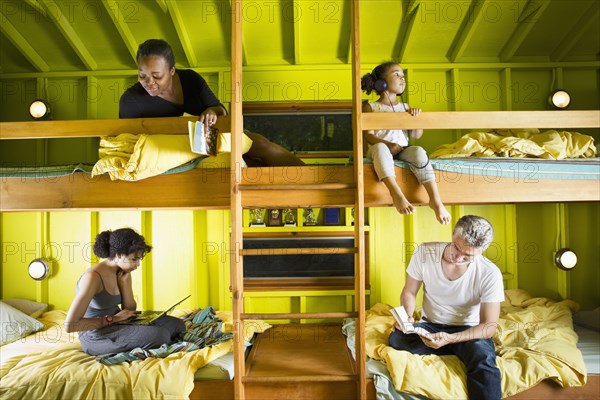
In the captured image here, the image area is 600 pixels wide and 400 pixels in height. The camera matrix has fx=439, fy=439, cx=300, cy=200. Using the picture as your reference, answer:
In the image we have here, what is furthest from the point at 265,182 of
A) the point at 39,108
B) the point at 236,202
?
the point at 39,108

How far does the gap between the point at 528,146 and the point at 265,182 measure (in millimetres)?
1542

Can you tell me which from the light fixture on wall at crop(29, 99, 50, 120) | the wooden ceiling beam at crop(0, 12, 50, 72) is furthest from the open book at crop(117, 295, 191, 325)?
the wooden ceiling beam at crop(0, 12, 50, 72)

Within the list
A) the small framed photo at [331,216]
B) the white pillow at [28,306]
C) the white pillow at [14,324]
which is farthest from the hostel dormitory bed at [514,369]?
the white pillow at [28,306]

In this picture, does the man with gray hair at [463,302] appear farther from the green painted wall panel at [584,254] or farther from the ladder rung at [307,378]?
the green painted wall panel at [584,254]

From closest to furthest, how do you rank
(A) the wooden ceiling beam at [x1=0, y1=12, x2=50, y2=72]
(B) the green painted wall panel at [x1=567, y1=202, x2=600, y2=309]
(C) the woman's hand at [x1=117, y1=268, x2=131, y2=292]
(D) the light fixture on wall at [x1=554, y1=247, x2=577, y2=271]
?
1. (C) the woman's hand at [x1=117, y1=268, x2=131, y2=292]
2. (A) the wooden ceiling beam at [x1=0, y1=12, x2=50, y2=72]
3. (D) the light fixture on wall at [x1=554, y1=247, x2=577, y2=271]
4. (B) the green painted wall panel at [x1=567, y1=202, x2=600, y2=309]

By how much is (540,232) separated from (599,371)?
72.2 inches

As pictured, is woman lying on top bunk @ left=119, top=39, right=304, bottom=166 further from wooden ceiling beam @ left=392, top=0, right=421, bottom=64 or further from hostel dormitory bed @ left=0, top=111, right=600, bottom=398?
wooden ceiling beam @ left=392, top=0, right=421, bottom=64

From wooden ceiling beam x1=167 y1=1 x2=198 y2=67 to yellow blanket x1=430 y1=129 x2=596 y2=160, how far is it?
2.38 meters

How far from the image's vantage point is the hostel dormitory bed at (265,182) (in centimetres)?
235

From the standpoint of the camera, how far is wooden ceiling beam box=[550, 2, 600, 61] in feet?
11.6

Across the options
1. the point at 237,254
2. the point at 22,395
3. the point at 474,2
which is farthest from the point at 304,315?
the point at 474,2

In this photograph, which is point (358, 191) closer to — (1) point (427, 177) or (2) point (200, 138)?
(1) point (427, 177)

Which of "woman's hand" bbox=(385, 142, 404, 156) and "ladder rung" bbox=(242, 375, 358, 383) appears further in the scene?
"woman's hand" bbox=(385, 142, 404, 156)

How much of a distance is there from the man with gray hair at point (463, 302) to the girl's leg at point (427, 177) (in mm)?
246
